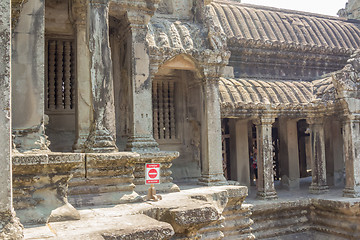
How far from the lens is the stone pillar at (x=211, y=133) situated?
8711 millimetres

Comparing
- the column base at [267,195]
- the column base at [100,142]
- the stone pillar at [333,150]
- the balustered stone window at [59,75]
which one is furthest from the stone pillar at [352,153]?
the balustered stone window at [59,75]

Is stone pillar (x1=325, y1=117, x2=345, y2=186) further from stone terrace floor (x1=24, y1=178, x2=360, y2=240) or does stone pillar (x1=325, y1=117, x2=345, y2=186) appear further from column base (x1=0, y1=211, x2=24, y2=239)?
column base (x1=0, y1=211, x2=24, y2=239)

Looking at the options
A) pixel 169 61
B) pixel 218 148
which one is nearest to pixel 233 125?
pixel 218 148

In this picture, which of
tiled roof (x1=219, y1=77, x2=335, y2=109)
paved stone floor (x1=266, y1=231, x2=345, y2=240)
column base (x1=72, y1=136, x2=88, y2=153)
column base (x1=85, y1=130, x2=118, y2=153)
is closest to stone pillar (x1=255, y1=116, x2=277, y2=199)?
tiled roof (x1=219, y1=77, x2=335, y2=109)

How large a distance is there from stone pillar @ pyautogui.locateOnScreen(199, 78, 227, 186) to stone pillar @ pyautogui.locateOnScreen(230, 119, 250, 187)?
3.04m

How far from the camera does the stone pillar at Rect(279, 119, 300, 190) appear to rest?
12461 mm

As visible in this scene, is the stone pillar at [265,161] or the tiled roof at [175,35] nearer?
the tiled roof at [175,35]

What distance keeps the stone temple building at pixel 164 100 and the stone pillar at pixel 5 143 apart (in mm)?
10

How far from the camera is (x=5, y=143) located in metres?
2.90

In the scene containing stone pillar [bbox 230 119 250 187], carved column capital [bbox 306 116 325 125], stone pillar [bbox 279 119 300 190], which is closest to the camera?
carved column capital [bbox 306 116 325 125]

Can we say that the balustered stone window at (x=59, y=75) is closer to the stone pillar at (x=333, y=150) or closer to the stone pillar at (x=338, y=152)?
the stone pillar at (x=333, y=150)

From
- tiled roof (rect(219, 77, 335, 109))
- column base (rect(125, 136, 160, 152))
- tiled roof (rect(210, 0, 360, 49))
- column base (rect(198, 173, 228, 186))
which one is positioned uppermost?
tiled roof (rect(210, 0, 360, 49))

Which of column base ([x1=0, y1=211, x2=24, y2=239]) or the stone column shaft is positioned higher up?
the stone column shaft

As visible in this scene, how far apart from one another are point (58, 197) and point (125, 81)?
487cm
